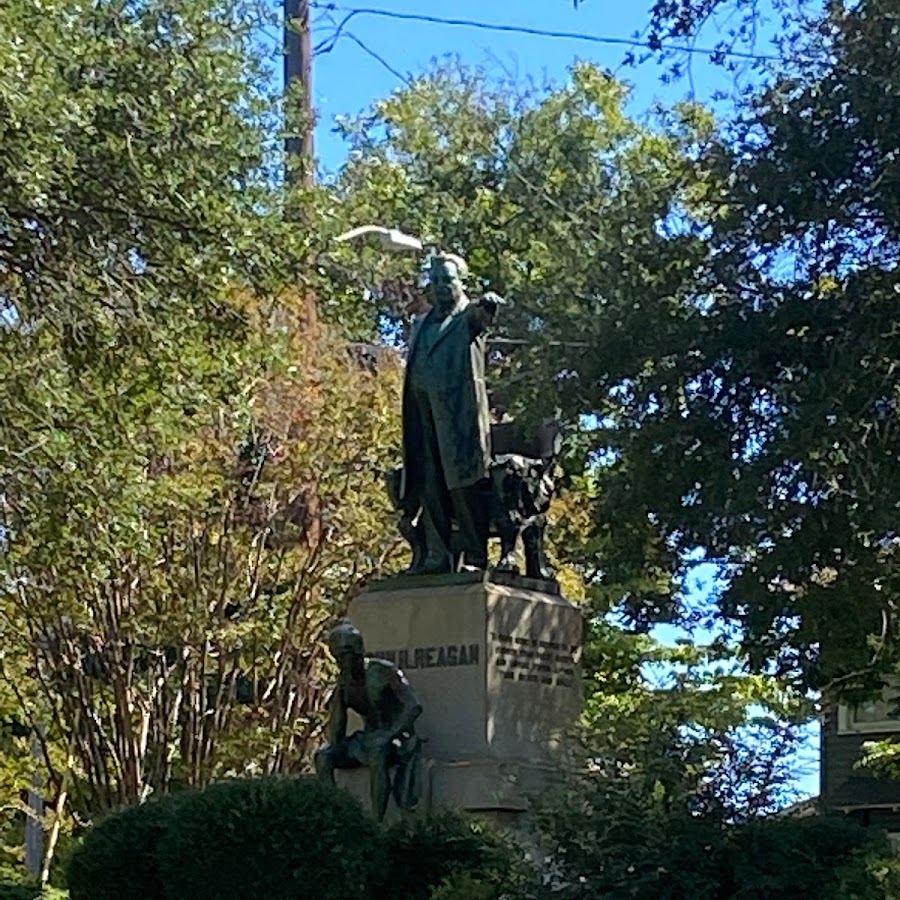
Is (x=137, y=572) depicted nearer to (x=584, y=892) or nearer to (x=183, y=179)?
(x=183, y=179)

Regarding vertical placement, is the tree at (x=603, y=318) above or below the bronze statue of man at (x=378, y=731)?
above

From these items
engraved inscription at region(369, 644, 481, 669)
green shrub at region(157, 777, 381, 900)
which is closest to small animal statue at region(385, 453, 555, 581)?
engraved inscription at region(369, 644, 481, 669)

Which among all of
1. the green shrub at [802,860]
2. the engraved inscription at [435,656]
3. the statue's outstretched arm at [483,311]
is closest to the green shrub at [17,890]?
the engraved inscription at [435,656]

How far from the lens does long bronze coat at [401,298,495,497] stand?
47.2 ft

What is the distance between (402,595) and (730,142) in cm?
363

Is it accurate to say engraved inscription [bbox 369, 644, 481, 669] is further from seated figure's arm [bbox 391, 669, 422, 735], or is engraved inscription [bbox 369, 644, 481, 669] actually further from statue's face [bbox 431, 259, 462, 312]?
statue's face [bbox 431, 259, 462, 312]

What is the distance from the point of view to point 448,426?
14.4 m

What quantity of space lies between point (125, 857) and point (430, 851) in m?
1.66

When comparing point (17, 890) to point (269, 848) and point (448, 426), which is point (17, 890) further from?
point (269, 848)

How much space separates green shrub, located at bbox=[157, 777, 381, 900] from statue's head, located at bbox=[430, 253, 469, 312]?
452 cm

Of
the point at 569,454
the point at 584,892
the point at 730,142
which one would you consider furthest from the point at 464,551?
the point at 569,454

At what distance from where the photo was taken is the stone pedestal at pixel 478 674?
1358 centimetres

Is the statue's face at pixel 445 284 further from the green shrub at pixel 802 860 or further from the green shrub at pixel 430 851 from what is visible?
the green shrub at pixel 802 860

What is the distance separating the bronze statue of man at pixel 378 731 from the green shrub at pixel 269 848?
229cm
